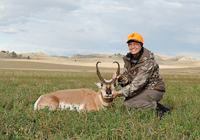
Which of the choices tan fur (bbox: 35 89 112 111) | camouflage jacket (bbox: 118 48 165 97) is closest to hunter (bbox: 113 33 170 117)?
camouflage jacket (bbox: 118 48 165 97)

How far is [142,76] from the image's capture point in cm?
698

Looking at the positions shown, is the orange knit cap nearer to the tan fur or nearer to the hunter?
the hunter

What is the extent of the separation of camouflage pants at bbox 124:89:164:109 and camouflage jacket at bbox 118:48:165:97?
0.15 metres

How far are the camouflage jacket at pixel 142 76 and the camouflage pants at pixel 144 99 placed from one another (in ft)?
0.48

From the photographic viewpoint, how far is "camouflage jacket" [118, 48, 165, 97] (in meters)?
6.99

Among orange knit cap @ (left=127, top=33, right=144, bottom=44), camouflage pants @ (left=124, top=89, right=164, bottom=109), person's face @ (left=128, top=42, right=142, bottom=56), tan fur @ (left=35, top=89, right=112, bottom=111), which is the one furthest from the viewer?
tan fur @ (left=35, top=89, right=112, bottom=111)

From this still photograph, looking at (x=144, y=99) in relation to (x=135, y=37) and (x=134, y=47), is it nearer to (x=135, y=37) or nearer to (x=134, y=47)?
(x=134, y=47)

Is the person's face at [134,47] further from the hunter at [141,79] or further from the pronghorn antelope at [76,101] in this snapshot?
the pronghorn antelope at [76,101]

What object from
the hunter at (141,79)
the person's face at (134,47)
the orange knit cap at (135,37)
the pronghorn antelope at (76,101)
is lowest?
the pronghorn antelope at (76,101)

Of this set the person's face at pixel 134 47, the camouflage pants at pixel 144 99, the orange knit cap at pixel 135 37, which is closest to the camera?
the camouflage pants at pixel 144 99

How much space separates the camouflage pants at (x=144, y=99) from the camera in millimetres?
6977

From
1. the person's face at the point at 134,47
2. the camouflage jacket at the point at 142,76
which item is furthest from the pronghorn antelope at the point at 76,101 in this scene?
the person's face at the point at 134,47

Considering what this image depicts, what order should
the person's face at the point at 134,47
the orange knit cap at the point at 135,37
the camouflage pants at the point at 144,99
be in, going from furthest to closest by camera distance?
the person's face at the point at 134,47, the orange knit cap at the point at 135,37, the camouflage pants at the point at 144,99

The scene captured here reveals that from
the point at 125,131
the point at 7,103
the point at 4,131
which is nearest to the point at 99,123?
the point at 125,131
